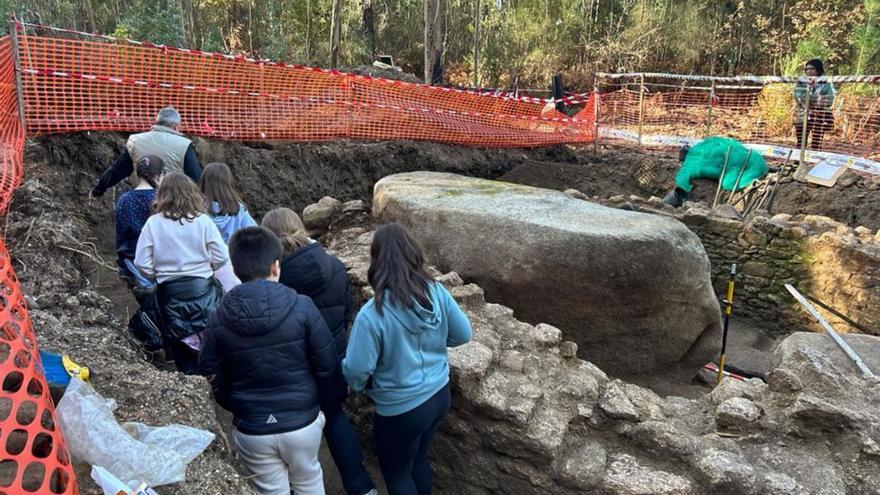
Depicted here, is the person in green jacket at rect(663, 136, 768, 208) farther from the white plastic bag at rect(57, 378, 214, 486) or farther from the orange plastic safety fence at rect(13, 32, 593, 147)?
the white plastic bag at rect(57, 378, 214, 486)

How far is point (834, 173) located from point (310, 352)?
369 inches

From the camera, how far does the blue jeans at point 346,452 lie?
2.92 meters

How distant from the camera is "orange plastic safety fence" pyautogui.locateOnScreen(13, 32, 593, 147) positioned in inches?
232

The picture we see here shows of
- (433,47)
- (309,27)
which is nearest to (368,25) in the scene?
(309,27)

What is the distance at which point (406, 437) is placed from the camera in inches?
104

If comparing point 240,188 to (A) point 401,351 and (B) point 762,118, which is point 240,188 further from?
(B) point 762,118

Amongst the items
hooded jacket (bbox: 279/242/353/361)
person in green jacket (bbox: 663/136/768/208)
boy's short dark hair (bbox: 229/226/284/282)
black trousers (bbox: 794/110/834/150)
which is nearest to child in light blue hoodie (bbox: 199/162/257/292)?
hooded jacket (bbox: 279/242/353/361)

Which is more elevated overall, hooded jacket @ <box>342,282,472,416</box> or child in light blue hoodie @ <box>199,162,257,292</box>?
child in light blue hoodie @ <box>199,162,257,292</box>

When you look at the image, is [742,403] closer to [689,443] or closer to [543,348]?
[689,443]

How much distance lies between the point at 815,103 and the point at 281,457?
10632mm

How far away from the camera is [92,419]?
1852 mm

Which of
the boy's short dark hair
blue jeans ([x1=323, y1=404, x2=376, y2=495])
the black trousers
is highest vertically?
the black trousers

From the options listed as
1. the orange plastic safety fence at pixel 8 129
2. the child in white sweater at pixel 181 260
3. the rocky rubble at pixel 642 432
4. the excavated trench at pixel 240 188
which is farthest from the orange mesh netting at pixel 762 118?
the orange plastic safety fence at pixel 8 129

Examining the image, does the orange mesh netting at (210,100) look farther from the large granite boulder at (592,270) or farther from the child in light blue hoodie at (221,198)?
the large granite boulder at (592,270)
